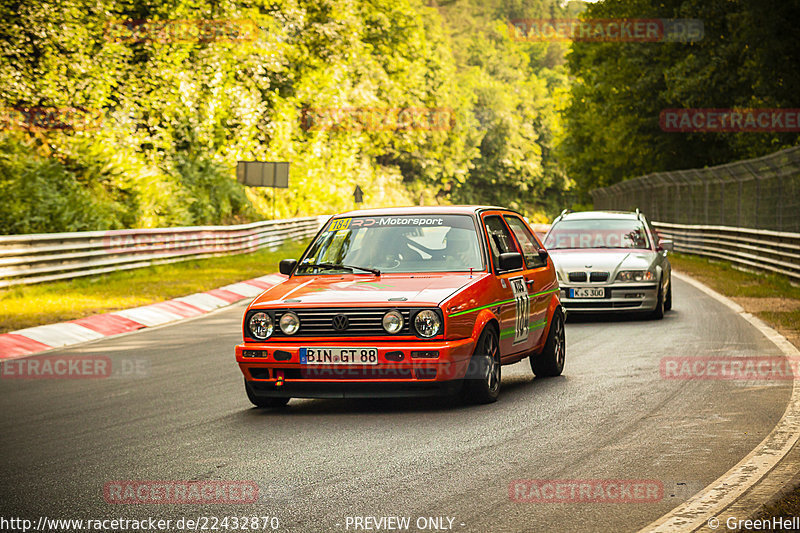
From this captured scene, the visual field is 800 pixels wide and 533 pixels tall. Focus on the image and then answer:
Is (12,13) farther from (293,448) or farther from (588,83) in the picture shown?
(588,83)

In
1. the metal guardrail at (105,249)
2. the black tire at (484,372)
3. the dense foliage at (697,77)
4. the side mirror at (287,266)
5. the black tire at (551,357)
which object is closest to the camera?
the black tire at (484,372)

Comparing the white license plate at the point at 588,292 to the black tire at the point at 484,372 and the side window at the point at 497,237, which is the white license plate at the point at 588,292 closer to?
the side window at the point at 497,237

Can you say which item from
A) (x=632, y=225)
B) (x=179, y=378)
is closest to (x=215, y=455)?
(x=179, y=378)

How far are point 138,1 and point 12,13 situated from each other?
726 centimetres

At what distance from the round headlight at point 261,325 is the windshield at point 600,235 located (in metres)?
8.73

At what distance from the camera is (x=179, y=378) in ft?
35.6

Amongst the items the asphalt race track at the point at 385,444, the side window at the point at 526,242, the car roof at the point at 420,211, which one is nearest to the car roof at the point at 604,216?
the asphalt race track at the point at 385,444

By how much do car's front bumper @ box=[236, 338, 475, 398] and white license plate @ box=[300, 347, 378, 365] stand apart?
30mm

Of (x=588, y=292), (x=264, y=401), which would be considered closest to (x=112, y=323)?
(x=588, y=292)

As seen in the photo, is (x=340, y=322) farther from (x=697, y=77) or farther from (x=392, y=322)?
(x=697, y=77)

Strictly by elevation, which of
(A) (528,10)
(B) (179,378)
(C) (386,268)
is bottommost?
(B) (179,378)

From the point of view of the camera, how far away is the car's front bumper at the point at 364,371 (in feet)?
26.5

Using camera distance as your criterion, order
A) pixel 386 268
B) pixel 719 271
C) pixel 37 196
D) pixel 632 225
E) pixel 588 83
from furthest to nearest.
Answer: pixel 588 83
pixel 719 271
pixel 37 196
pixel 632 225
pixel 386 268

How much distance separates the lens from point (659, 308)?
51.6ft
